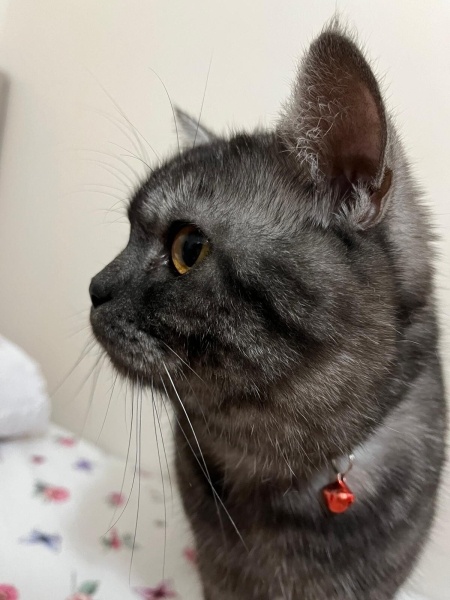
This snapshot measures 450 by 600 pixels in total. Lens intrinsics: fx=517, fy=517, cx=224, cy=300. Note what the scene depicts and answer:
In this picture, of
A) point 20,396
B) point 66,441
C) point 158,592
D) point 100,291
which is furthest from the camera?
point 66,441

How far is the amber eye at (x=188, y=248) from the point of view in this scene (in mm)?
542

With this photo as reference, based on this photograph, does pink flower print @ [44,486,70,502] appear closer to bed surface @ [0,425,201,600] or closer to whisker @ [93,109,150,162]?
bed surface @ [0,425,201,600]

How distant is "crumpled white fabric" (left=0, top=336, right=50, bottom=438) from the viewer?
108 cm

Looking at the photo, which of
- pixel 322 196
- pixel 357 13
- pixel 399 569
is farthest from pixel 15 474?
pixel 357 13

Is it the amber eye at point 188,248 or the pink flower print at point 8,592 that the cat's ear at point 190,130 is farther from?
the pink flower print at point 8,592

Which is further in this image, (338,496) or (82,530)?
(82,530)

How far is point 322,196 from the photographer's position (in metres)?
0.52

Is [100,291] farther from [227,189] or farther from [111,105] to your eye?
[111,105]

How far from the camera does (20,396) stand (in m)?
1.10

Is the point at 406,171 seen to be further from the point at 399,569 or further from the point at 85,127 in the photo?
the point at 85,127

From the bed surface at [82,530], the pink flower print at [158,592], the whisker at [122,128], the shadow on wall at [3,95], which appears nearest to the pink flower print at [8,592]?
the bed surface at [82,530]

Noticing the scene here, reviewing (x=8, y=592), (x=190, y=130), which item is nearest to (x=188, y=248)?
(x=190, y=130)

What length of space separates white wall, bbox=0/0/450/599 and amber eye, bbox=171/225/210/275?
15.9 inches

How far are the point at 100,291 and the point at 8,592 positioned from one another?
49 centimetres
